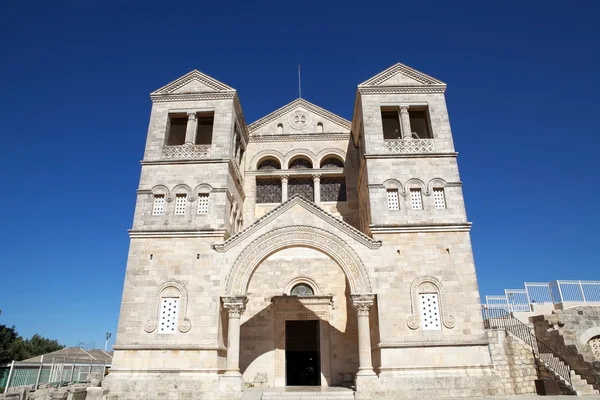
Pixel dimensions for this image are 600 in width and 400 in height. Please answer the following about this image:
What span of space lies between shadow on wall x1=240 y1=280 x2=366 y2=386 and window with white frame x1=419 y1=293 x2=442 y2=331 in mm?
3709

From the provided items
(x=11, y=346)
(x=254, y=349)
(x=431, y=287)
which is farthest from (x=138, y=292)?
(x=11, y=346)

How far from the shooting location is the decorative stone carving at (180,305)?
1474cm

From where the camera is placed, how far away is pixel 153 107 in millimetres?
19078

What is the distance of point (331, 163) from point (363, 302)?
956 cm

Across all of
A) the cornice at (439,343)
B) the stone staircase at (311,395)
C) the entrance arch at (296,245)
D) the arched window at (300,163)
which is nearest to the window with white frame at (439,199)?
the entrance arch at (296,245)

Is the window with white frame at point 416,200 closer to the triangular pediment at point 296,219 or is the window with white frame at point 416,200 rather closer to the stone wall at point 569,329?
the triangular pediment at point 296,219

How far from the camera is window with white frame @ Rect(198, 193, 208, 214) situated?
55.0 feet

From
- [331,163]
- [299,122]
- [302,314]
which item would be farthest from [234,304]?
[299,122]

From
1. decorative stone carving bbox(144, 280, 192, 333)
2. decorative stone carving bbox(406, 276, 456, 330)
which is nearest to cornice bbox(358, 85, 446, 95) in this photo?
decorative stone carving bbox(406, 276, 456, 330)

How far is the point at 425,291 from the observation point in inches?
590

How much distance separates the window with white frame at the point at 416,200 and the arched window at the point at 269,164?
822cm

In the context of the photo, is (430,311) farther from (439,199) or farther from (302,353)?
(302,353)

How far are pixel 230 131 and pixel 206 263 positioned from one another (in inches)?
251

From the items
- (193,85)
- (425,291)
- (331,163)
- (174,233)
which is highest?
(193,85)
